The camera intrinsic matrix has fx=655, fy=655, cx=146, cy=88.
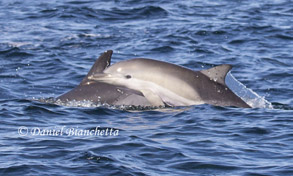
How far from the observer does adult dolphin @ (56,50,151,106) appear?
13820mm

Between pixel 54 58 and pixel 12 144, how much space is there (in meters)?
→ 9.65

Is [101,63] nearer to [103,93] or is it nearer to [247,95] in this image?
[103,93]

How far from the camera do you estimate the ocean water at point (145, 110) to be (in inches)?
391

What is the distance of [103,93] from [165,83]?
58.6 inches

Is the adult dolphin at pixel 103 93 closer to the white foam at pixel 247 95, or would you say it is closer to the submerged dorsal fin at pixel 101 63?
the submerged dorsal fin at pixel 101 63

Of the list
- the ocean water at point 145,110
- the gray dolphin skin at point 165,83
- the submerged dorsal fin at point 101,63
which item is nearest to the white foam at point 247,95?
the ocean water at point 145,110

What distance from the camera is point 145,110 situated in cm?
1341

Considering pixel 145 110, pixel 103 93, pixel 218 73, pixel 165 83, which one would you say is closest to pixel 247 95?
pixel 218 73

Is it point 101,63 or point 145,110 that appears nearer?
point 145,110

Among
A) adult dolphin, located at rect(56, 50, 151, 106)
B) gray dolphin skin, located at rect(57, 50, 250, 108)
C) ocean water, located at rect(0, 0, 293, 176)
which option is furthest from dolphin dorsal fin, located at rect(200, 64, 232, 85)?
adult dolphin, located at rect(56, 50, 151, 106)

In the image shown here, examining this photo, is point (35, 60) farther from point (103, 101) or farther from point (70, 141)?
point (70, 141)

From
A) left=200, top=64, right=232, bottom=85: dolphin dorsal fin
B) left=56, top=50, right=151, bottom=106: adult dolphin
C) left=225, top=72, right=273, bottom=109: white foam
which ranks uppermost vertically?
left=200, top=64, right=232, bottom=85: dolphin dorsal fin

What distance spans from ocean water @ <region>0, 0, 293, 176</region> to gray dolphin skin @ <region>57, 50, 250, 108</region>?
9.4 inches

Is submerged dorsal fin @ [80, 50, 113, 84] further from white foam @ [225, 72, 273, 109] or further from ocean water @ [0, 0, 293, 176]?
white foam @ [225, 72, 273, 109]
